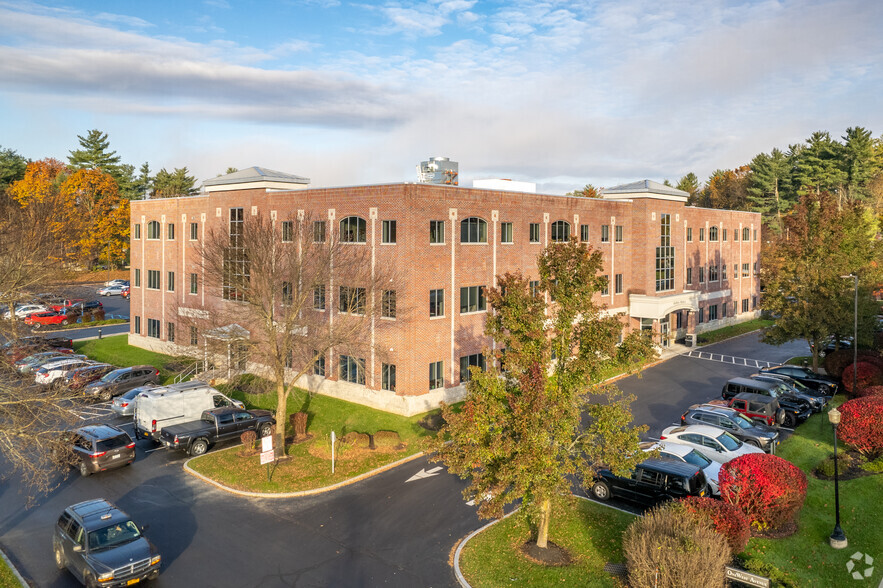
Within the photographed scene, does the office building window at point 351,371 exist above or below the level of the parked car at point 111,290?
below

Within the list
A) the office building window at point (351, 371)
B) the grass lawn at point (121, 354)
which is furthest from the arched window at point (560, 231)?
the grass lawn at point (121, 354)

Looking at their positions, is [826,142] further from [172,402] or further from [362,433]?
[172,402]

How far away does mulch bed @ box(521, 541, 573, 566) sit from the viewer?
659 inches

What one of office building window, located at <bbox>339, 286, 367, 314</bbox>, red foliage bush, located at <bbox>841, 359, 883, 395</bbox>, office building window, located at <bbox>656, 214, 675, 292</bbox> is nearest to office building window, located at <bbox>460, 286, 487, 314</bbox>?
office building window, located at <bbox>339, 286, 367, 314</bbox>

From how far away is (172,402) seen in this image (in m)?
28.2

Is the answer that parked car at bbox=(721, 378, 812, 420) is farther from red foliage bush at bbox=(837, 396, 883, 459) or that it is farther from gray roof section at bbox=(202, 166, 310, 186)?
gray roof section at bbox=(202, 166, 310, 186)

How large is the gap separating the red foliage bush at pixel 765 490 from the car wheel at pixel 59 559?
19.6m

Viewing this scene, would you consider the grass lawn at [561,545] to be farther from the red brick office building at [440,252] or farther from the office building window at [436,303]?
the office building window at [436,303]

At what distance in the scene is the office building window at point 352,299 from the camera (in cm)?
2920

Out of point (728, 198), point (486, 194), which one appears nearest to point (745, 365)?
point (486, 194)

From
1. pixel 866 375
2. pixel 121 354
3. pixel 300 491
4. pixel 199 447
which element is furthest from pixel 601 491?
pixel 121 354

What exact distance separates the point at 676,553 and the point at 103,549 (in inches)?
584

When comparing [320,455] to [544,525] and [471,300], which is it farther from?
[471,300]

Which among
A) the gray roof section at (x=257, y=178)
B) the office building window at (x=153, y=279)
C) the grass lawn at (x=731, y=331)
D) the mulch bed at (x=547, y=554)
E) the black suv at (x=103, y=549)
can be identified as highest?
the gray roof section at (x=257, y=178)
